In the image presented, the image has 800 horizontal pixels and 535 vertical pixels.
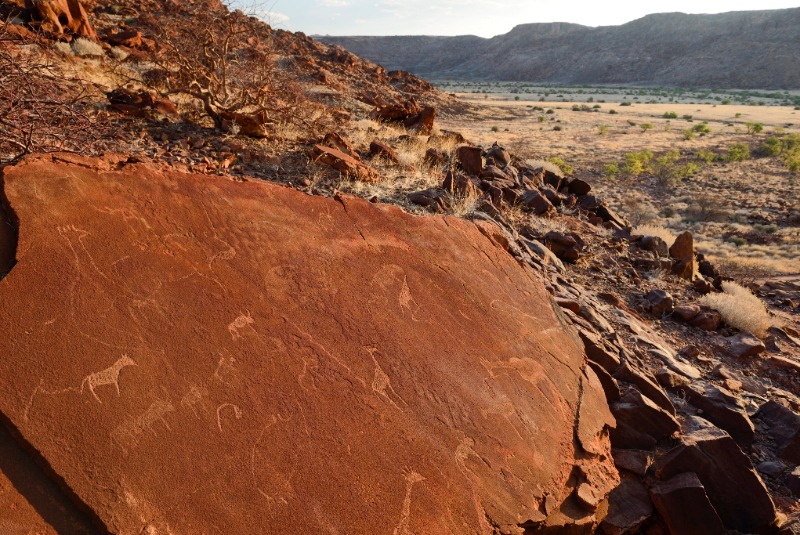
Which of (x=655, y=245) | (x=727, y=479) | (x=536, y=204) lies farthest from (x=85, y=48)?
(x=727, y=479)

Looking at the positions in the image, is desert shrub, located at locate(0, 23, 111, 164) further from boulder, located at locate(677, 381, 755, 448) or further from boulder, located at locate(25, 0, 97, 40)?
boulder, located at locate(25, 0, 97, 40)

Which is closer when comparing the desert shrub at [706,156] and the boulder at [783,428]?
the boulder at [783,428]

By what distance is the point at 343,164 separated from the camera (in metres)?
5.94

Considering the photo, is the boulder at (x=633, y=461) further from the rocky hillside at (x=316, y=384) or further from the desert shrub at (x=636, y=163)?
the desert shrub at (x=636, y=163)

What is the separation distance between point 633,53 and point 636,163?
201ft

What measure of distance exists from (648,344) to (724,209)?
10.4 metres

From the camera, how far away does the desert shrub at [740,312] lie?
5367 mm

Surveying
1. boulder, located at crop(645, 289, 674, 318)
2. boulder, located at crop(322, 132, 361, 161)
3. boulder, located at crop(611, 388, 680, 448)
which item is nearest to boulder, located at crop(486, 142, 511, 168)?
boulder, located at crop(322, 132, 361, 161)

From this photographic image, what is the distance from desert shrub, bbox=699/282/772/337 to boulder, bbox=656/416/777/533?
2861mm

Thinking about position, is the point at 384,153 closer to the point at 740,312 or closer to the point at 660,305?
the point at 660,305

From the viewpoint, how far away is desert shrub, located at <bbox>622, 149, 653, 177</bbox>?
52.4ft

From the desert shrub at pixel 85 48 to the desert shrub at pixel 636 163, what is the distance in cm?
1473

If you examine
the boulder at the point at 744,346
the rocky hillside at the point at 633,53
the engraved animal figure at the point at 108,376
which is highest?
the rocky hillside at the point at 633,53

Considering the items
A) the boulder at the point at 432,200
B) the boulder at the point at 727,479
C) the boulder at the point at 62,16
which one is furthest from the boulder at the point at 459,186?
the boulder at the point at 62,16
